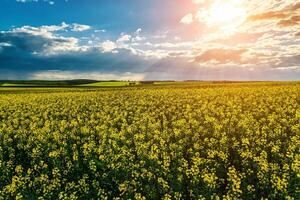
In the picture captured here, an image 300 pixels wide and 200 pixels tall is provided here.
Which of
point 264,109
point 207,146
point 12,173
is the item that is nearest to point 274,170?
point 207,146

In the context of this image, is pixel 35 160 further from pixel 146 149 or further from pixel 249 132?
pixel 249 132

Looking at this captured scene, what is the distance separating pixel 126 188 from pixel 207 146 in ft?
24.4

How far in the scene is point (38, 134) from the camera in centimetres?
2400

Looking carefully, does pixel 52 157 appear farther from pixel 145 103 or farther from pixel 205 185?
pixel 145 103

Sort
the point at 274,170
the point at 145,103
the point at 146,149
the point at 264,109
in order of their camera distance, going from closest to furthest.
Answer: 1. the point at 274,170
2. the point at 146,149
3. the point at 264,109
4. the point at 145,103

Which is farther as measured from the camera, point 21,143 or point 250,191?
point 21,143

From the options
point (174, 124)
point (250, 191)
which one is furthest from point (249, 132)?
point (250, 191)

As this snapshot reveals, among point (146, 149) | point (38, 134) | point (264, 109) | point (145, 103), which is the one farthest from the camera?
point (145, 103)

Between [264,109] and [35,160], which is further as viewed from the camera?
[264,109]

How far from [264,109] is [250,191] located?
19.6m

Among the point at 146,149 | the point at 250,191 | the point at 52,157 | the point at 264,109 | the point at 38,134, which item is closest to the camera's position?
the point at 250,191

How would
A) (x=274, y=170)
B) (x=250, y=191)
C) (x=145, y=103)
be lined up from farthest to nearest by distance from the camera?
(x=145, y=103)
(x=274, y=170)
(x=250, y=191)

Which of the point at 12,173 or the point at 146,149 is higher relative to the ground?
the point at 146,149

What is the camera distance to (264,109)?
30625mm
